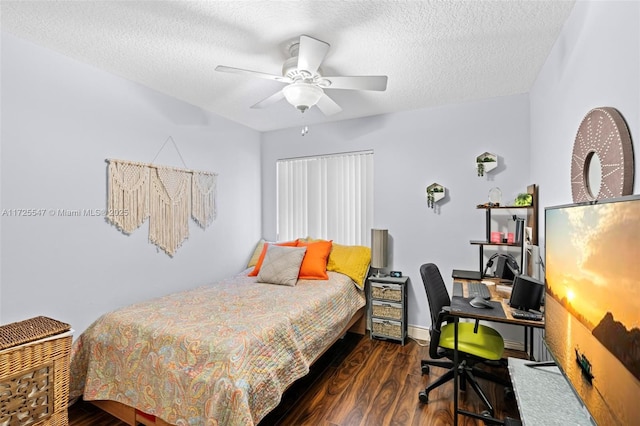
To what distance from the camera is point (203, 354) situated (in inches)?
67.2

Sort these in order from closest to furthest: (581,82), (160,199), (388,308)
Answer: (581,82) → (160,199) → (388,308)

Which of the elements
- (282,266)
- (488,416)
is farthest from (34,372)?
(488,416)

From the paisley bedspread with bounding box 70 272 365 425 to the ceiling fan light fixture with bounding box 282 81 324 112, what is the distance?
5.06 feet

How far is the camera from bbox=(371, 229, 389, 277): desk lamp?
3.38 m

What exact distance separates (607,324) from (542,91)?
2258 millimetres

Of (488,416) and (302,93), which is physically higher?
(302,93)

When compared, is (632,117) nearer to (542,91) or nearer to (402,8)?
(402,8)

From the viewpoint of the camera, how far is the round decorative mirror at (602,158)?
1.13m

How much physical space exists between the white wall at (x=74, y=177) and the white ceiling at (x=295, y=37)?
0.68 feet

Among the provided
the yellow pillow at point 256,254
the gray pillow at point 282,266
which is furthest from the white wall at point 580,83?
the yellow pillow at point 256,254

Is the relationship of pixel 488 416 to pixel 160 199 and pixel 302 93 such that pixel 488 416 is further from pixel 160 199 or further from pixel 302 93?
pixel 160 199

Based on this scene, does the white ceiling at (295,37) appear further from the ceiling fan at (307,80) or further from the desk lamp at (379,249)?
the desk lamp at (379,249)

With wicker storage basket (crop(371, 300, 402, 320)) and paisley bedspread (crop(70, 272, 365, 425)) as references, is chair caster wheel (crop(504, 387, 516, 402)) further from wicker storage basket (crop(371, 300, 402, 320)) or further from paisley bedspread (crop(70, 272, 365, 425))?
paisley bedspread (crop(70, 272, 365, 425))

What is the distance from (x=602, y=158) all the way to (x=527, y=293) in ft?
3.12
